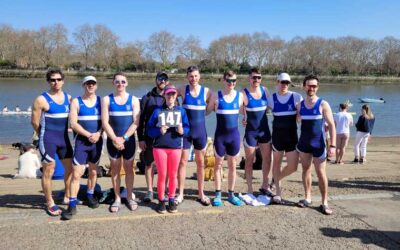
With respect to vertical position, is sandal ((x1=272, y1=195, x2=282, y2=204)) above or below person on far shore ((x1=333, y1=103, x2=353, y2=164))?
below

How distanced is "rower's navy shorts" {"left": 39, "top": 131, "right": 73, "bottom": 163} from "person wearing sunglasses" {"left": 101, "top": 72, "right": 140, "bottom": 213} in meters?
0.58

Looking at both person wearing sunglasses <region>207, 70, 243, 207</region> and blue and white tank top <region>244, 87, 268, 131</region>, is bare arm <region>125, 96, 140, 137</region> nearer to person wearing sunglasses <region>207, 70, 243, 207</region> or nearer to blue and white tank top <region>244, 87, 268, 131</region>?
person wearing sunglasses <region>207, 70, 243, 207</region>

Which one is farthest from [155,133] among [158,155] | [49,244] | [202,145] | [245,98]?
[49,244]

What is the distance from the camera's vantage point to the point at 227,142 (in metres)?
5.69

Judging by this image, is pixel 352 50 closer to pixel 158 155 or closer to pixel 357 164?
pixel 357 164

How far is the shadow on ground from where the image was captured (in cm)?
447

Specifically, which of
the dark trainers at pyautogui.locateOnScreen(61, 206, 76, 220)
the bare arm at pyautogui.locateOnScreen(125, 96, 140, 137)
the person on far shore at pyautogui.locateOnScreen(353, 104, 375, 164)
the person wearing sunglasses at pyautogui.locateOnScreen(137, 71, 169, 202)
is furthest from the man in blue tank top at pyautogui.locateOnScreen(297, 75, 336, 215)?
the person on far shore at pyautogui.locateOnScreen(353, 104, 375, 164)

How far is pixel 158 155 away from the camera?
5.25 metres

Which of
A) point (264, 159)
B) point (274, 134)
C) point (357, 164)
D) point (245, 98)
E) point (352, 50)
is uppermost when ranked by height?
point (352, 50)

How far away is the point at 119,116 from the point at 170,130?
0.72 metres

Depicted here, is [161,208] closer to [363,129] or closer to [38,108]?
[38,108]

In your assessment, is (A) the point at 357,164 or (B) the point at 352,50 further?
(B) the point at 352,50

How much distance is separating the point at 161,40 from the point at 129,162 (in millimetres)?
120819

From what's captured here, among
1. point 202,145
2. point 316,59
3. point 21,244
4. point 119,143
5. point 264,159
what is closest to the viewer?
point 21,244
